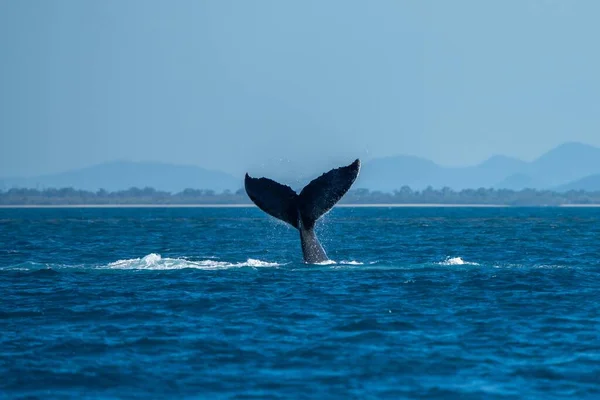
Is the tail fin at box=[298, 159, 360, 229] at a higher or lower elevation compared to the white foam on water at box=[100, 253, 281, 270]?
higher

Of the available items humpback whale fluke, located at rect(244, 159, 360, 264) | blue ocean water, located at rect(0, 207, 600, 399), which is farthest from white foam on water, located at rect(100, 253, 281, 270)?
humpback whale fluke, located at rect(244, 159, 360, 264)

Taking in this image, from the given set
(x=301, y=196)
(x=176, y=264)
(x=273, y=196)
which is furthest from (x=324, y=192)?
(x=176, y=264)

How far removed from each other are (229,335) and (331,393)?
12.1ft

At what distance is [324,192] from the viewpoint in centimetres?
2147

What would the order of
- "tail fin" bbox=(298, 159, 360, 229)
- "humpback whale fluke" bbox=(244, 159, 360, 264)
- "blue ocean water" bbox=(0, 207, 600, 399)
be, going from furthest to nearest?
"humpback whale fluke" bbox=(244, 159, 360, 264)
"tail fin" bbox=(298, 159, 360, 229)
"blue ocean water" bbox=(0, 207, 600, 399)

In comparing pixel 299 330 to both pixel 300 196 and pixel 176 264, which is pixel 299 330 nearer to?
pixel 300 196

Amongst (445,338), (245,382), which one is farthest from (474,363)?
(245,382)

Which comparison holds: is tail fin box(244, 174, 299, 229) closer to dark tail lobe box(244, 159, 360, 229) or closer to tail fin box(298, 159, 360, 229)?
dark tail lobe box(244, 159, 360, 229)

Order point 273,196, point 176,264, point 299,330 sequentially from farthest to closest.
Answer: point 176,264 → point 273,196 → point 299,330

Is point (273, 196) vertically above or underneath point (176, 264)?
above

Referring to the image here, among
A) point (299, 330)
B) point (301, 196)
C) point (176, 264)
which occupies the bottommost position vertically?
point (299, 330)

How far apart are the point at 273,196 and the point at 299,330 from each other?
19.6 ft

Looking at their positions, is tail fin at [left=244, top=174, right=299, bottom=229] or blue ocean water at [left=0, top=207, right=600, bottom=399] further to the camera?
tail fin at [left=244, top=174, right=299, bottom=229]

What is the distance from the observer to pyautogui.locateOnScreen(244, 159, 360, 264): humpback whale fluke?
21281 mm
